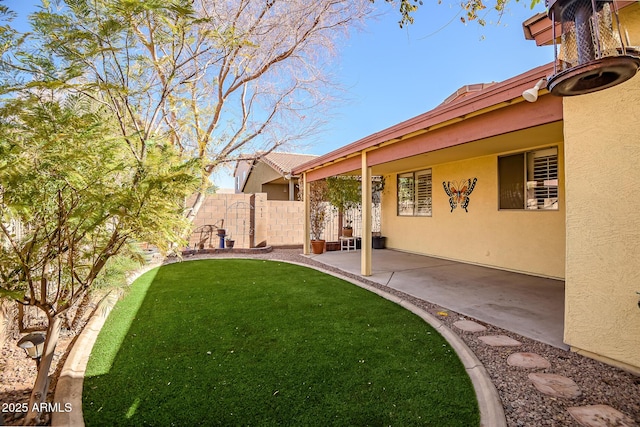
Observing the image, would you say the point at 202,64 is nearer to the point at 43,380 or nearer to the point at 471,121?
the point at 471,121

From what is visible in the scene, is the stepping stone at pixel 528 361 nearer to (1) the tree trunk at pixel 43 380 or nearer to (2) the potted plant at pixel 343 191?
(1) the tree trunk at pixel 43 380

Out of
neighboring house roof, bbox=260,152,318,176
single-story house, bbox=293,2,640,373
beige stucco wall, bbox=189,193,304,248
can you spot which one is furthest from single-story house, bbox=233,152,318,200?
single-story house, bbox=293,2,640,373

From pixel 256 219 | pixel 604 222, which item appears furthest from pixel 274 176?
pixel 604 222

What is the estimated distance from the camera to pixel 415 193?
421 inches

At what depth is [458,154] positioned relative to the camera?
7742 millimetres

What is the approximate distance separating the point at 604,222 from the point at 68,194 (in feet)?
15.3

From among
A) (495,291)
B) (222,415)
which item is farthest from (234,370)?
(495,291)

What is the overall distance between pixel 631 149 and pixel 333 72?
28.0 ft

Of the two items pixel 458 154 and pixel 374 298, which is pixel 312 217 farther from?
pixel 374 298

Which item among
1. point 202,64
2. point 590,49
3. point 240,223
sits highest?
point 202,64

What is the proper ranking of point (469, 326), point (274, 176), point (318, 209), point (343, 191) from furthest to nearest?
point (274, 176) < point (318, 209) < point (343, 191) < point (469, 326)

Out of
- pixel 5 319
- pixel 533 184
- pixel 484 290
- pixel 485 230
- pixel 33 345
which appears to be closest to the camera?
pixel 33 345

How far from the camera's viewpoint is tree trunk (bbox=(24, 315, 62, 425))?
7.75 feet

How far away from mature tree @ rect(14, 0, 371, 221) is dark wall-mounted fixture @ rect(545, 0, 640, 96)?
2787mm
